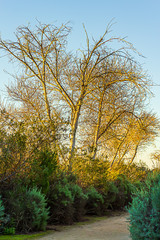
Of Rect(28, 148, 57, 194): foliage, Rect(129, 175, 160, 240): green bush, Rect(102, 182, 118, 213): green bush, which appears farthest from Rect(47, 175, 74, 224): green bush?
Rect(129, 175, 160, 240): green bush

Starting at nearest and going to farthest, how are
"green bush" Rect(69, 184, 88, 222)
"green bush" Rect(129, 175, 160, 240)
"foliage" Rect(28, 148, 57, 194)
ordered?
1. "green bush" Rect(129, 175, 160, 240)
2. "foliage" Rect(28, 148, 57, 194)
3. "green bush" Rect(69, 184, 88, 222)

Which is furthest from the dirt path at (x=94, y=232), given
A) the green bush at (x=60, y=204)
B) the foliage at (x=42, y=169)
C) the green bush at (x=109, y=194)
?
the green bush at (x=109, y=194)

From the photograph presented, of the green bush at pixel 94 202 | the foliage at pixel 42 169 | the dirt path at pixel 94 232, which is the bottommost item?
the dirt path at pixel 94 232

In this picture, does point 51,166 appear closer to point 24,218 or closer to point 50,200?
point 50,200

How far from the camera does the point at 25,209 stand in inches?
318

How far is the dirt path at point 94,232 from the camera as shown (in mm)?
7567

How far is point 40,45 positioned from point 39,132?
7158mm

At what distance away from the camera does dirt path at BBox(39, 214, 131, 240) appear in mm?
7567

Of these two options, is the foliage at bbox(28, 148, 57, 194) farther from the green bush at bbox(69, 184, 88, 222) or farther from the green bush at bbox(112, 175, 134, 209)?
the green bush at bbox(112, 175, 134, 209)

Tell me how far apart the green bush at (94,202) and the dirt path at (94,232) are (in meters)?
1.87

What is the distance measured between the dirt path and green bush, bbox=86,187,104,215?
1.87m

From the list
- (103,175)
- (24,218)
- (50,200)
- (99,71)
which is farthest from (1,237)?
(99,71)

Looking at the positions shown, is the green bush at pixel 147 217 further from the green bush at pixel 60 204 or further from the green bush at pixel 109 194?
the green bush at pixel 109 194

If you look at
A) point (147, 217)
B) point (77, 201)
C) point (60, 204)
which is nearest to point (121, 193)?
point (77, 201)
